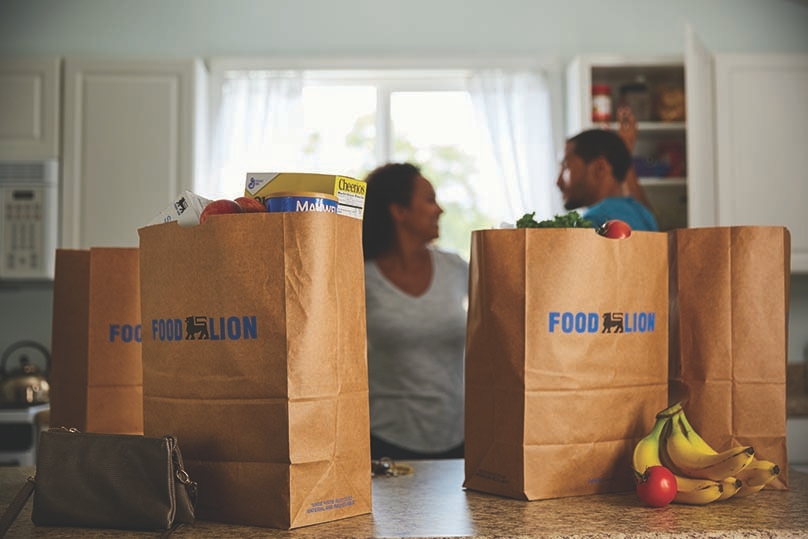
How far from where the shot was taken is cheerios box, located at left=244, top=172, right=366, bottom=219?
991 mm

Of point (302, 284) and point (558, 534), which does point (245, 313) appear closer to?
point (302, 284)

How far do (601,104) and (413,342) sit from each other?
1.72m

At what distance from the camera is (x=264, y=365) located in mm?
928

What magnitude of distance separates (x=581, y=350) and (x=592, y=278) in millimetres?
89

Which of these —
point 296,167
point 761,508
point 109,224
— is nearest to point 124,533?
point 761,508

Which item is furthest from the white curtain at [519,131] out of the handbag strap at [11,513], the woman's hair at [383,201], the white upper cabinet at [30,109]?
the handbag strap at [11,513]

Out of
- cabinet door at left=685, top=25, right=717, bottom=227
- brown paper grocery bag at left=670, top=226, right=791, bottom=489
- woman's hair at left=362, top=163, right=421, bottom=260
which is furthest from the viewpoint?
cabinet door at left=685, top=25, right=717, bottom=227

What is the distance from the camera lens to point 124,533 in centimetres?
94

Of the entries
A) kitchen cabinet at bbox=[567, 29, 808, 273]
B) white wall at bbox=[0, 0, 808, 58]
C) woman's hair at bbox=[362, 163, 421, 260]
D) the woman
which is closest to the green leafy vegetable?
the woman

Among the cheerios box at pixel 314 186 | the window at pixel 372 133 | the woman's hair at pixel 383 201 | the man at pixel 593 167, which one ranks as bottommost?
the cheerios box at pixel 314 186

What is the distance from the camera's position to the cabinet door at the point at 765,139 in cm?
337

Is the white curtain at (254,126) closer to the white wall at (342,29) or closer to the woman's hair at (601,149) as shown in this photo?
the white wall at (342,29)

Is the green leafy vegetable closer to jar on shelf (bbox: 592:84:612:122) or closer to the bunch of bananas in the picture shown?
the bunch of bananas

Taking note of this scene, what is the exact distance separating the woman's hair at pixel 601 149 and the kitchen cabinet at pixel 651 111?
822mm
